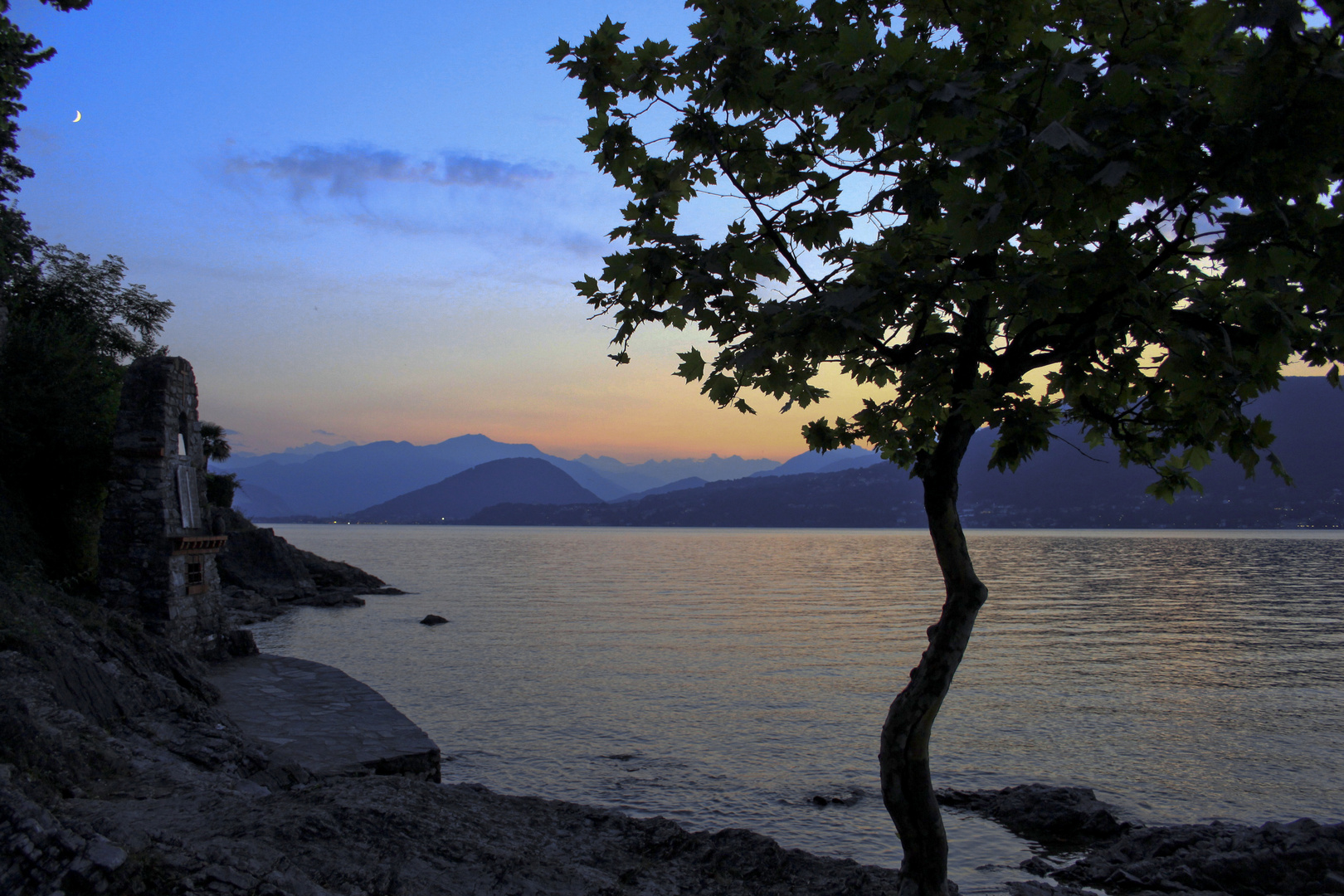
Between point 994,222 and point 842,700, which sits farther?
point 842,700

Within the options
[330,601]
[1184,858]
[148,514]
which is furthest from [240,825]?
[330,601]

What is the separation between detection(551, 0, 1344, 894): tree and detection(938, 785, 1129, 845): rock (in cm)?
625

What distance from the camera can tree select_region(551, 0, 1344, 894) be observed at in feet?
10.2

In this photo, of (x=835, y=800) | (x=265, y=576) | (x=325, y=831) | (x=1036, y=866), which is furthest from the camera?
(x=265, y=576)

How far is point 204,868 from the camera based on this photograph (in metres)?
4.36

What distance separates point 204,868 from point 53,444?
19.4m

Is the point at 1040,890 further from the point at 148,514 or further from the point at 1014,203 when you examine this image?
the point at 148,514

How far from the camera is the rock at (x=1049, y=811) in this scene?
32.7 ft

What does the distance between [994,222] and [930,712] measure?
359cm

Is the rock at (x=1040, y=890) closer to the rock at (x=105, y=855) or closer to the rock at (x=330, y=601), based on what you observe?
the rock at (x=105, y=855)

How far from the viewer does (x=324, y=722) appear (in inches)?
470

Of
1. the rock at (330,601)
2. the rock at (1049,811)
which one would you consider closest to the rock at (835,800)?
the rock at (1049,811)

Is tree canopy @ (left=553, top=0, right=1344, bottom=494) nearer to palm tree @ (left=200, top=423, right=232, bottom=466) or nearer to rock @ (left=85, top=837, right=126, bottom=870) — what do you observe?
rock @ (left=85, top=837, right=126, bottom=870)

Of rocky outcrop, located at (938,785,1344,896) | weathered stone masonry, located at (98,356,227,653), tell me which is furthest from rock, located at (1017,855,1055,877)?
weathered stone masonry, located at (98,356,227,653)
